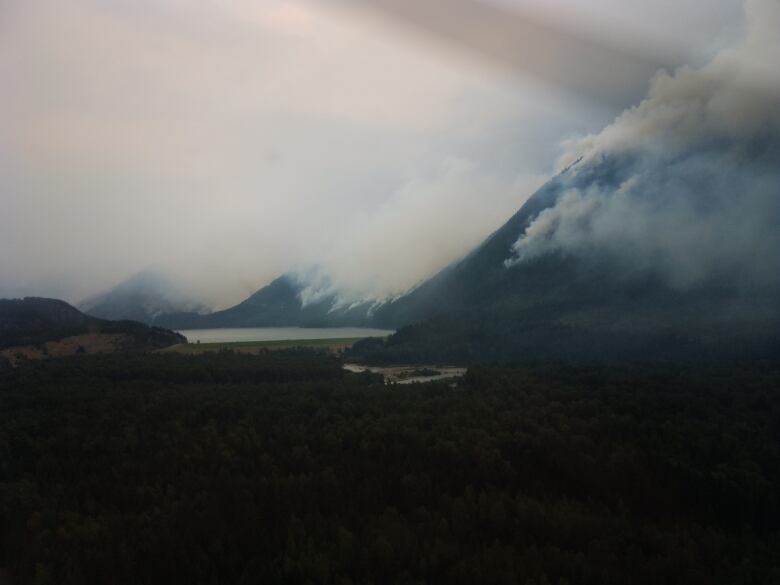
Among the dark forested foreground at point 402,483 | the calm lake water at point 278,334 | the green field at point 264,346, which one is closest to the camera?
the dark forested foreground at point 402,483

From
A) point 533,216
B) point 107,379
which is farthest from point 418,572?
point 533,216

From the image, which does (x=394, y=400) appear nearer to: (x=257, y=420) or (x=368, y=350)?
(x=257, y=420)

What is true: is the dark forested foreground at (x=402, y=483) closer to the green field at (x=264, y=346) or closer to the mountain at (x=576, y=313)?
the mountain at (x=576, y=313)

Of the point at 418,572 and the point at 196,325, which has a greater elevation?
the point at 196,325

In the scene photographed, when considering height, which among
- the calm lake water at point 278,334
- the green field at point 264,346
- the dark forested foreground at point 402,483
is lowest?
the dark forested foreground at point 402,483

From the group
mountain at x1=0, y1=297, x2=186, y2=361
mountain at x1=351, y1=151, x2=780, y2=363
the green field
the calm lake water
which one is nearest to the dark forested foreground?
mountain at x1=351, y1=151, x2=780, y2=363

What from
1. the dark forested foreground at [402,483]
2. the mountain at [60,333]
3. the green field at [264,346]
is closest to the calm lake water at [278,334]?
the green field at [264,346]
